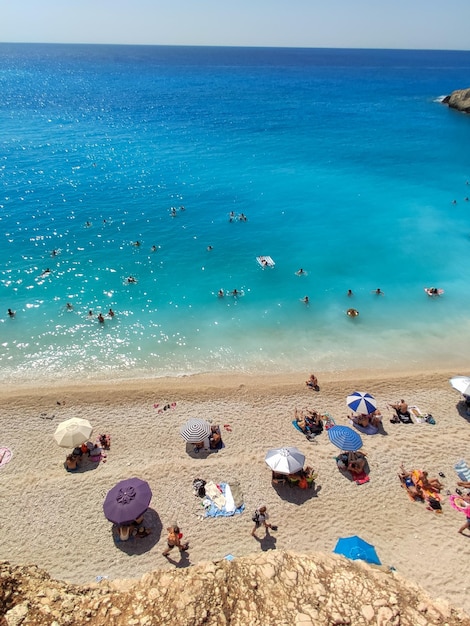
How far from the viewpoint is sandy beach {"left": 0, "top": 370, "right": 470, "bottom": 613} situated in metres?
14.1

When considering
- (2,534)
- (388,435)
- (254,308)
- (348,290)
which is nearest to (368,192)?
(348,290)

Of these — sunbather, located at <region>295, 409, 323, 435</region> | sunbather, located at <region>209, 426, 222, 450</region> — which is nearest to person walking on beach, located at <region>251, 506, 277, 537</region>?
sunbather, located at <region>209, 426, 222, 450</region>

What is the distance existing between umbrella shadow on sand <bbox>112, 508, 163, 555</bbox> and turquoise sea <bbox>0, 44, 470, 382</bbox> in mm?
9908

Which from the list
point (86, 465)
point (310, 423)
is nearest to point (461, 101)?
point (310, 423)

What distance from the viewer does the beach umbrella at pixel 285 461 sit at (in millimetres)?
15718

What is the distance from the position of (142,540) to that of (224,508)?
3.26 metres

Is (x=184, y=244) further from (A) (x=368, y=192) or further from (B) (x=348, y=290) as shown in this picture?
(A) (x=368, y=192)

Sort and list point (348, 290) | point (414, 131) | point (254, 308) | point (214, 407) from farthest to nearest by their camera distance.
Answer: point (414, 131)
point (348, 290)
point (254, 308)
point (214, 407)

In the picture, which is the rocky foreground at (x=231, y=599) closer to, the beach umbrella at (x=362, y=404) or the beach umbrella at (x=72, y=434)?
the beach umbrella at (x=72, y=434)

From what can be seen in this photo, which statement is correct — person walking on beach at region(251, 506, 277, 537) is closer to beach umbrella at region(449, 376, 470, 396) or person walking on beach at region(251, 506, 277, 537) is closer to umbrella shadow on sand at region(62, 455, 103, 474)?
umbrella shadow on sand at region(62, 455, 103, 474)

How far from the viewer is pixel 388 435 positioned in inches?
750

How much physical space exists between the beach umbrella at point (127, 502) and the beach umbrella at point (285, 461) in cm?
502

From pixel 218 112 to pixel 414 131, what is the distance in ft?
141

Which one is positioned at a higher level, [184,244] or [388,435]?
[184,244]
